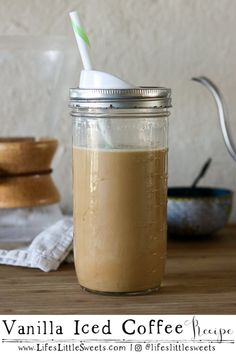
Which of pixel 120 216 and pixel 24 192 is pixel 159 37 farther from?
pixel 120 216

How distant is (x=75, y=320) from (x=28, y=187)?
36 centimetres

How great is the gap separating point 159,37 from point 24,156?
12.8 inches

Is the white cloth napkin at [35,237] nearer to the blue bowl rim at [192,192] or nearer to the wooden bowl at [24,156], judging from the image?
the wooden bowl at [24,156]

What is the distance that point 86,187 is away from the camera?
2.57 ft

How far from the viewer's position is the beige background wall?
45.6 inches

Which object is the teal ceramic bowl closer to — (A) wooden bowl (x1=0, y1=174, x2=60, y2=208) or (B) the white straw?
(A) wooden bowl (x1=0, y1=174, x2=60, y2=208)

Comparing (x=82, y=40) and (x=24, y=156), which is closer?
(x=82, y=40)

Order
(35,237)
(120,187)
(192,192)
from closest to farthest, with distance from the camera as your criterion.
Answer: (120,187)
(35,237)
(192,192)

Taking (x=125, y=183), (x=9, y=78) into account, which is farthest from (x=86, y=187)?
(x=9, y=78)

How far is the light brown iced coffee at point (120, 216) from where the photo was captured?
762 millimetres

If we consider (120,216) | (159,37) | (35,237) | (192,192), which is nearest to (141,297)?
(120,216)

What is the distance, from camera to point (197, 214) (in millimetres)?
1032

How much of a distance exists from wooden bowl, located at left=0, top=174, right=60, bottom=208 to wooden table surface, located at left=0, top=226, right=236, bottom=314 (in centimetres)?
14

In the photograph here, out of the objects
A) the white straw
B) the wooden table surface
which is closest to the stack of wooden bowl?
the wooden table surface
